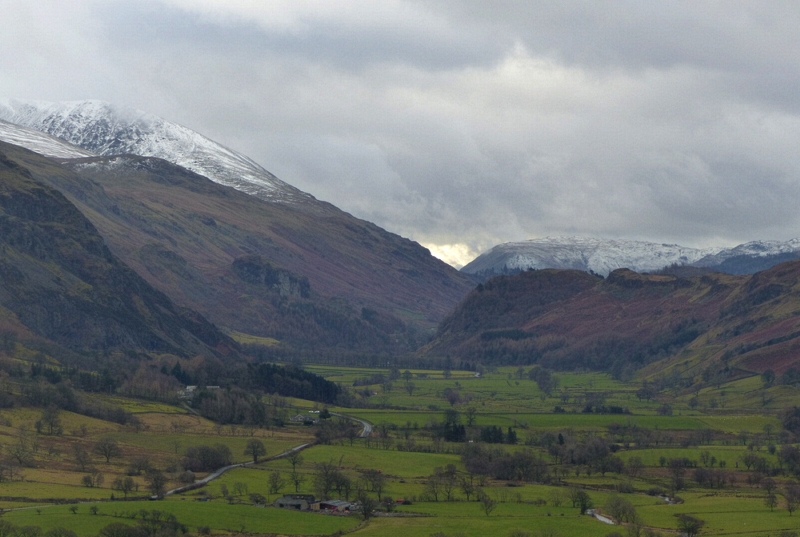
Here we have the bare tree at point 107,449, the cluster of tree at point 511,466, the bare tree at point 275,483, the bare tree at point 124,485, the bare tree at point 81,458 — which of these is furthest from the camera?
the bare tree at point 107,449

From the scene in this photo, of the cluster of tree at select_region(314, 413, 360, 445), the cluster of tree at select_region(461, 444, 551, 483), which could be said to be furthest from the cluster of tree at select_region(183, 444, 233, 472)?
the cluster of tree at select_region(461, 444, 551, 483)

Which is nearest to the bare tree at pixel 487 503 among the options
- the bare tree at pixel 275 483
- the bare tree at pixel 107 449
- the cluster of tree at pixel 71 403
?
the bare tree at pixel 275 483

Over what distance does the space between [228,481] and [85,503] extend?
2450cm

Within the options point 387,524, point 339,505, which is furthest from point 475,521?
point 339,505

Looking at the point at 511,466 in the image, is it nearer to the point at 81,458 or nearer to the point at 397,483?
the point at 397,483

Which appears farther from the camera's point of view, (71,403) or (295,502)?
(71,403)

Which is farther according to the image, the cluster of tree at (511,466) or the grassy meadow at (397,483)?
the cluster of tree at (511,466)

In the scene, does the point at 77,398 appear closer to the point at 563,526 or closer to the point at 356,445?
the point at 356,445

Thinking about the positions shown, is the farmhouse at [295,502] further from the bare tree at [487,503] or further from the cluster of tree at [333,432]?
the cluster of tree at [333,432]

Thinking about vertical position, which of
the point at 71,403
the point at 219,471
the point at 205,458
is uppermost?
the point at 71,403

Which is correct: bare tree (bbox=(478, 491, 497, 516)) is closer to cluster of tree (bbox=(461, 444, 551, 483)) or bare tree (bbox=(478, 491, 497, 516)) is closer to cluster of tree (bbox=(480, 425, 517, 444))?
cluster of tree (bbox=(461, 444, 551, 483))

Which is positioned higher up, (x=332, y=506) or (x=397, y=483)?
(x=397, y=483)

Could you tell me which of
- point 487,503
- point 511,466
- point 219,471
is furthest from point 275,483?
point 511,466

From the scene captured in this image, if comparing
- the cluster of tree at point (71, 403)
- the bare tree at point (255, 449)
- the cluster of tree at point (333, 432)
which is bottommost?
the bare tree at point (255, 449)
